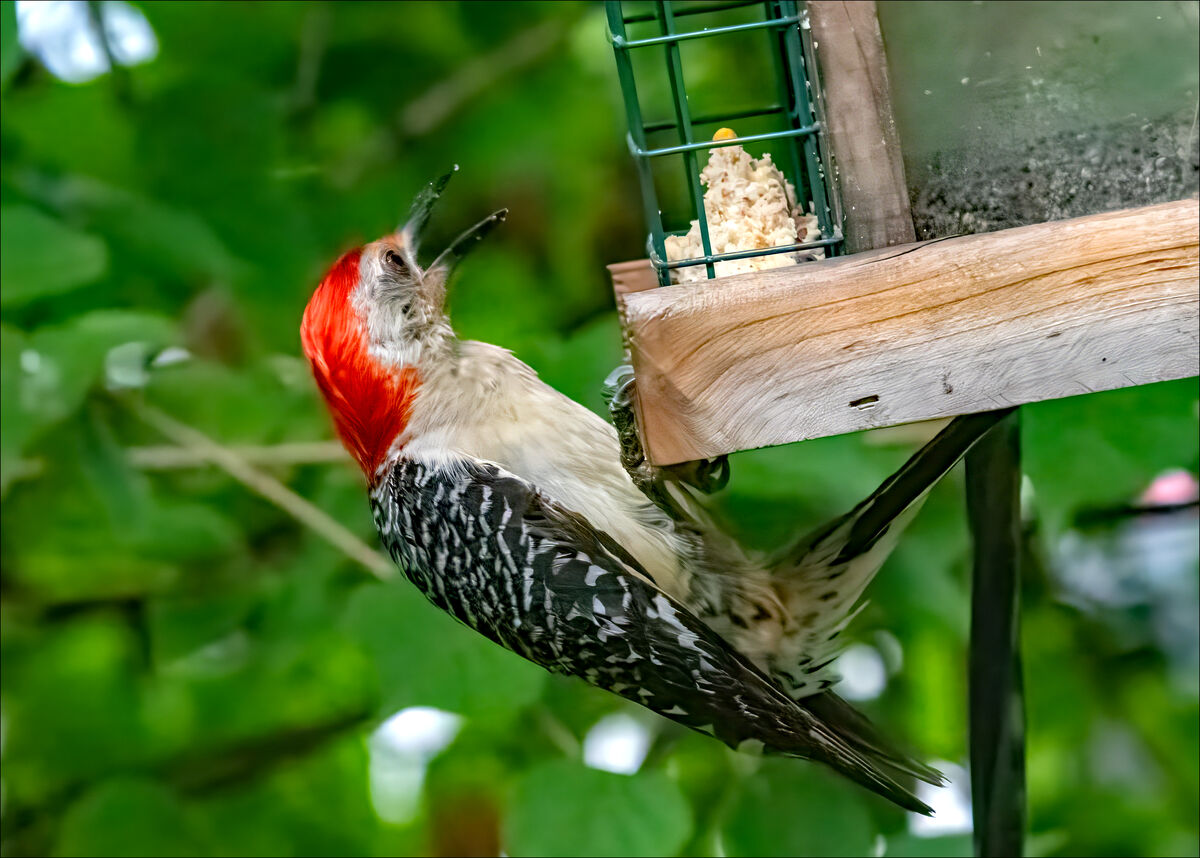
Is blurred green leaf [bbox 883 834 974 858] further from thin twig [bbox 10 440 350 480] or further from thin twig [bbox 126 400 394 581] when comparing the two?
thin twig [bbox 10 440 350 480]

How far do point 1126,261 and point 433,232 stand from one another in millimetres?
1452

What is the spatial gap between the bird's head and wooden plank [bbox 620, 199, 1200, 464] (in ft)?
2.75

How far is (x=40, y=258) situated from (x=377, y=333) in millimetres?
607

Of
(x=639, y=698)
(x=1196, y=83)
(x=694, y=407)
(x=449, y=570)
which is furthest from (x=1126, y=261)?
(x=449, y=570)

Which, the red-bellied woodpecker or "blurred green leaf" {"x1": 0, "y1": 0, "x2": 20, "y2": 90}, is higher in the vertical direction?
"blurred green leaf" {"x1": 0, "y1": 0, "x2": 20, "y2": 90}

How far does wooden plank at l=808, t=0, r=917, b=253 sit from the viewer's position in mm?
1565

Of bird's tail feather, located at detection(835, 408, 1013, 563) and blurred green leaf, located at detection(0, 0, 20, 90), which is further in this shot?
blurred green leaf, located at detection(0, 0, 20, 90)

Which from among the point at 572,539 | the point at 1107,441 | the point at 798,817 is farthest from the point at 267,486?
the point at 1107,441

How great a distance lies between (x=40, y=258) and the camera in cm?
204

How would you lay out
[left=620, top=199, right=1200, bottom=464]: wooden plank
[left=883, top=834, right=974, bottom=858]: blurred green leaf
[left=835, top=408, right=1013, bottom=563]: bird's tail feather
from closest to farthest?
[left=620, top=199, right=1200, bottom=464]: wooden plank
[left=835, top=408, right=1013, bottom=563]: bird's tail feather
[left=883, top=834, right=974, bottom=858]: blurred green leaf

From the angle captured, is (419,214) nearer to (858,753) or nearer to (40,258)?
(40,258)

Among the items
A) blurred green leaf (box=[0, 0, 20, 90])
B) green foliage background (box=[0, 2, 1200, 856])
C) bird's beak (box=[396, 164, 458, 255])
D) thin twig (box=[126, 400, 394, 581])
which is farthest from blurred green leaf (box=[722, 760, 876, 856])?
blurred green leaf (box=[0, 0, 20, 90])

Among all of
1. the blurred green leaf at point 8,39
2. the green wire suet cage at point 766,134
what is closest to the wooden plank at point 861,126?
the green wire suet cage at point 766,134

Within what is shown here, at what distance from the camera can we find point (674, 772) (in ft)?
8.31
